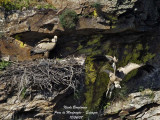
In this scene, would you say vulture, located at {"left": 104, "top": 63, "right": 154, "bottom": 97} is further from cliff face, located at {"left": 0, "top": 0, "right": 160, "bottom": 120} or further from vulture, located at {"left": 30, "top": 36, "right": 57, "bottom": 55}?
vulture, located at {"left": 30, "top": 36, "right": 57, "bottom": 55}

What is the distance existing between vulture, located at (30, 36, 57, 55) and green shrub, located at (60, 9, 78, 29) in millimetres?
473

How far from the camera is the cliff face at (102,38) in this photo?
6883 mm

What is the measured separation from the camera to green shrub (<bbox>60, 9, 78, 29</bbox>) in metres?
6.80

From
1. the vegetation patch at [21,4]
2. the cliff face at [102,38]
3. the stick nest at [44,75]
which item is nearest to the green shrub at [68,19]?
the cliff face at [102,38]

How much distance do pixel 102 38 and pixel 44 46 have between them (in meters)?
1.94

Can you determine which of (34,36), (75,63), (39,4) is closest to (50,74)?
(75,63)

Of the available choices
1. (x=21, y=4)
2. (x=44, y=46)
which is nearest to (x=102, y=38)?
(x=44, y=46)

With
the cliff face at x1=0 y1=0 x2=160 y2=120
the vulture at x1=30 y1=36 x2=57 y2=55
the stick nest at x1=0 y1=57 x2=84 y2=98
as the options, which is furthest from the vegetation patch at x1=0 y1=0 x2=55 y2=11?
the stick nest at x1=0 y1=57 x2=84 y2=98

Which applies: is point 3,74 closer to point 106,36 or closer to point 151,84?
point 106,36

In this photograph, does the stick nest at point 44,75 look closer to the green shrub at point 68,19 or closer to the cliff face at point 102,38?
the cliff face at point 102,38

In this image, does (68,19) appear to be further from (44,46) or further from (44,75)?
(44,75)

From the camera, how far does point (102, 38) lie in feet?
25.6

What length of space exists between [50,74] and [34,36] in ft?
4.89

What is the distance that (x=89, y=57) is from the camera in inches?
307
